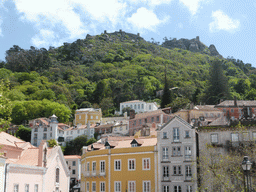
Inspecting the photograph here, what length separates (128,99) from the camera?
139m

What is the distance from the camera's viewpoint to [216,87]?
10644 centimetres

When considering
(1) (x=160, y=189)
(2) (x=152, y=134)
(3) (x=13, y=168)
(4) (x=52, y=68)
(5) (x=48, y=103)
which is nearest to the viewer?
(3) (x=13, y=168)

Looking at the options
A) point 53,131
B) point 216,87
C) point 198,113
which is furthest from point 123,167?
point 216,87

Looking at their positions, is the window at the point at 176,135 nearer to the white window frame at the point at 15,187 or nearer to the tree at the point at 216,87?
the white window frame at the point at 15,187

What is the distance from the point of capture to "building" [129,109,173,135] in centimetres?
8062

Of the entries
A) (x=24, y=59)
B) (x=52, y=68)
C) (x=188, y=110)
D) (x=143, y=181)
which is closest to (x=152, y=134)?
(x=143, y=181)

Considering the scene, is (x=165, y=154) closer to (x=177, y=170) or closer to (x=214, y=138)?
(x=177, y=170)

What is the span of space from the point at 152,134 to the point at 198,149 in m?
13.5

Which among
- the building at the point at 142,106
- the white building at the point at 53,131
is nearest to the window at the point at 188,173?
the white building at the point at 53,131

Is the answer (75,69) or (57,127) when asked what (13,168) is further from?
(75,69)

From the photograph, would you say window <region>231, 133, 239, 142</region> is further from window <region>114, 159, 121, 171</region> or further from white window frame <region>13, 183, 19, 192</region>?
white window frame <region>13, 183, 19, 192</region>

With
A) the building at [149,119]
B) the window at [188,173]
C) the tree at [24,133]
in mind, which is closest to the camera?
the window at [188,173]

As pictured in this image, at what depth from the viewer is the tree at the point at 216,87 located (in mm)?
104000

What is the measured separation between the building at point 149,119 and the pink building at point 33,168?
36.4 m
